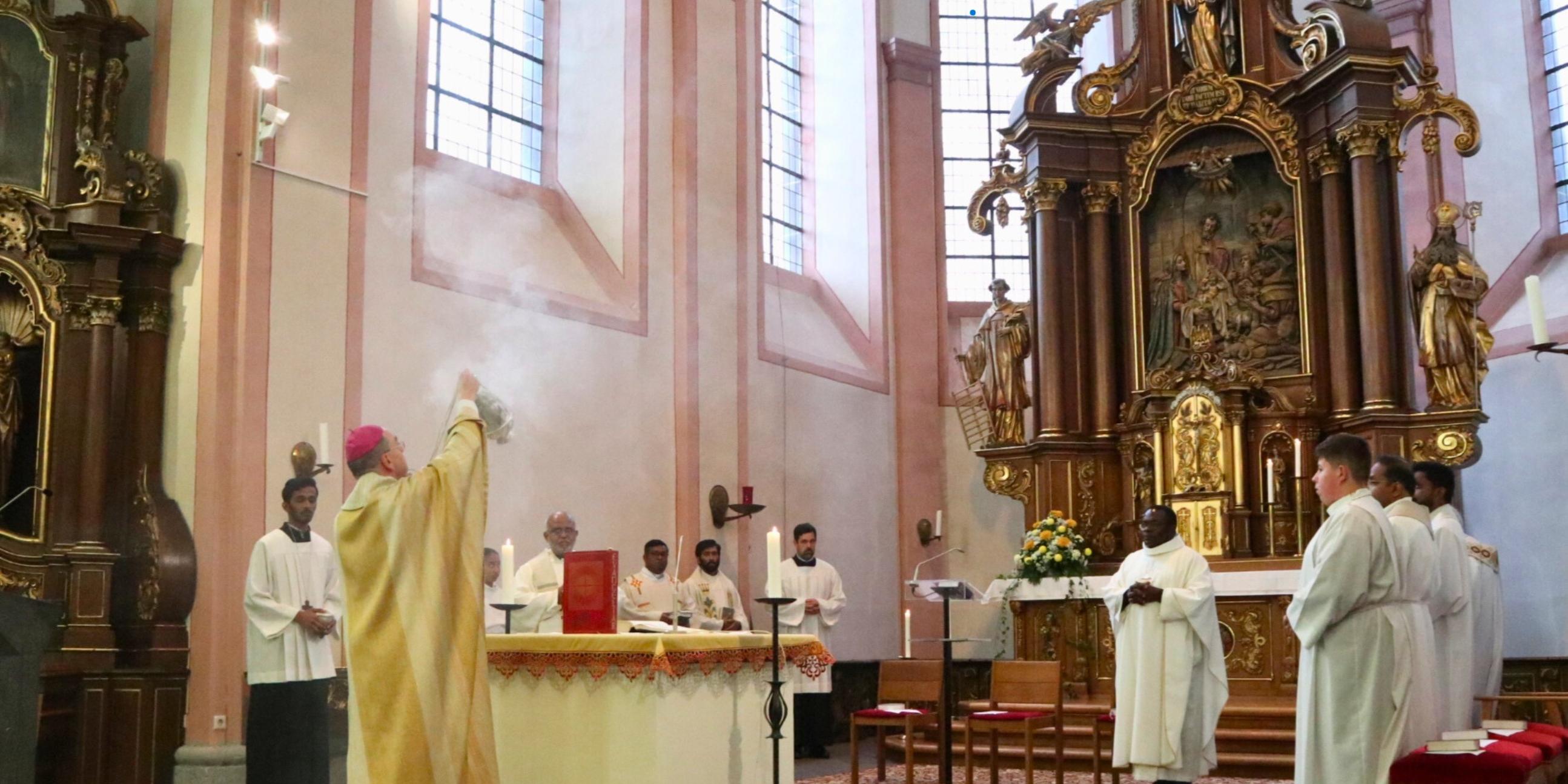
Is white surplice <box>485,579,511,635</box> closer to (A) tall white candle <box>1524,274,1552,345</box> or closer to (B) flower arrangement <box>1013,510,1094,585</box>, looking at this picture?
(B) flower arrangement <box>1013,510,1094,585</box>

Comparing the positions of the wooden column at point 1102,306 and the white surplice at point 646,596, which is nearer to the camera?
the white surplice at point 646,596

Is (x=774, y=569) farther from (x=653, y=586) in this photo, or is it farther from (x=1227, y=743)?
(x=1227, y=743)

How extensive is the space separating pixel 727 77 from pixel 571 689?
8.09 metres

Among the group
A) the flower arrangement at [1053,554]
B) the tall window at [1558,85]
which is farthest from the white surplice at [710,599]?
the tall window at [1558,85]

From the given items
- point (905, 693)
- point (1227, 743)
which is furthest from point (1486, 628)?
point (905, 693)

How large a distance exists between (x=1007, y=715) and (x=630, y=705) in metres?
3.72

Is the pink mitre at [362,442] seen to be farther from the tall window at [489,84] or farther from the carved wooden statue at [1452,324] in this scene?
the carved wooden statue at [1452,324]

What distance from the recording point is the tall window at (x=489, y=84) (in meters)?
11.9

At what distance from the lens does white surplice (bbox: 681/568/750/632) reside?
1074 cm

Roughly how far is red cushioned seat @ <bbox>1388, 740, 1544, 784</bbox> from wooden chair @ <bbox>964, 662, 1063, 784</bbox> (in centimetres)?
330

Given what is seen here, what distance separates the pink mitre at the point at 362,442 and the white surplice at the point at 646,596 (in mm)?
3876

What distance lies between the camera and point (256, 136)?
30.2ft

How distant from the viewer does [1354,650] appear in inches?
252

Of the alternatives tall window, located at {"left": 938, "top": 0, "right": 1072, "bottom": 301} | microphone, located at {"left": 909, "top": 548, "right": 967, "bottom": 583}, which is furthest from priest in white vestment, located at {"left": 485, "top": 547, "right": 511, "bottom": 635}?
tall window, located at {"left": 938, "top": 0, "right": 1072, "bottom": 301}
